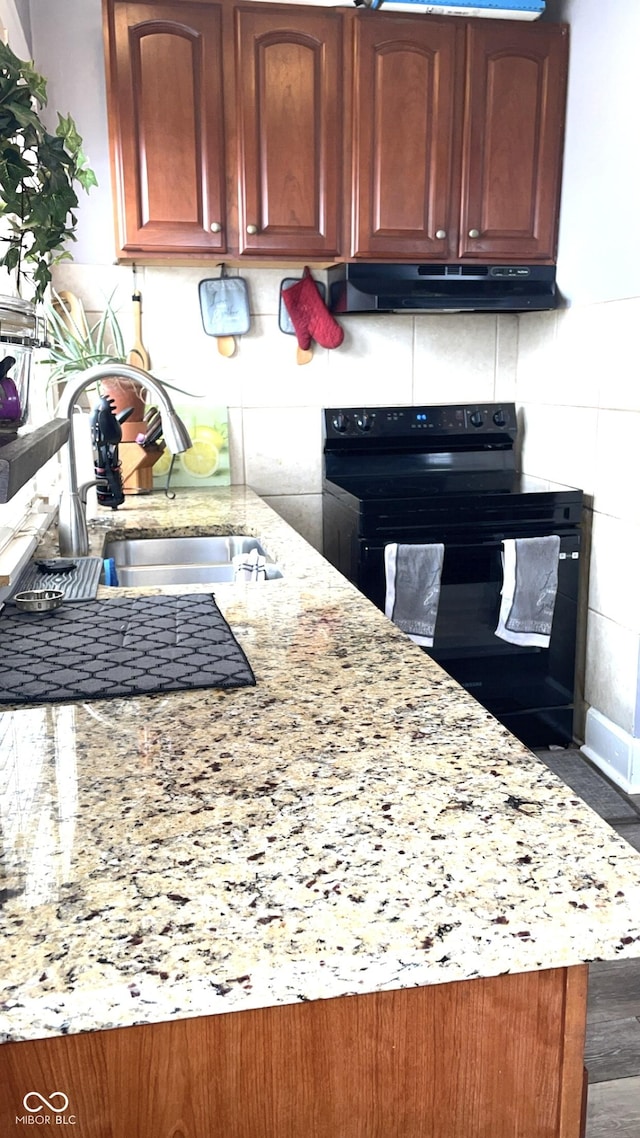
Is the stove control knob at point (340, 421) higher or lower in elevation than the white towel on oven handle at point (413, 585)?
higher

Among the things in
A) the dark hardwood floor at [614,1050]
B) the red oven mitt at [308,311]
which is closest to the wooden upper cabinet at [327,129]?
the red oven mitt at [308,311]

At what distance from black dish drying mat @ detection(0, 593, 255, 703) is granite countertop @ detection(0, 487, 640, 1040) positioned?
42 millimetres

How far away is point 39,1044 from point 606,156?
2.71 m

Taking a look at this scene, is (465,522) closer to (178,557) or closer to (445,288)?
(445,288)

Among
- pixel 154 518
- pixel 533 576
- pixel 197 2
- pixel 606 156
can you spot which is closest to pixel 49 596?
pixel 154 518

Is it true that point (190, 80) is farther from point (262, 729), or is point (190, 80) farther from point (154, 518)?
point (262, 729)

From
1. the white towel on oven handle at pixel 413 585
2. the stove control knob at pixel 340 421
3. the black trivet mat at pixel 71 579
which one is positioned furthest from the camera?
the stove control knob at pixel 340 421

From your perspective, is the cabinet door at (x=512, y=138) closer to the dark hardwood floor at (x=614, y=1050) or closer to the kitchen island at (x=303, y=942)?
the dark hardwood floor at (x=614, y=1050)

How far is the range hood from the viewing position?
2.80m

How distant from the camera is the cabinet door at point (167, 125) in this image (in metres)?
2.56

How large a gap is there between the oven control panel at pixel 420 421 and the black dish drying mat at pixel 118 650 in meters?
1.62

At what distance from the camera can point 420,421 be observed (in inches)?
127

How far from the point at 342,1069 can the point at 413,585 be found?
2.00m

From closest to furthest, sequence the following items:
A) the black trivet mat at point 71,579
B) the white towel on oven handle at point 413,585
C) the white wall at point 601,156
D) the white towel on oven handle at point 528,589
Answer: the black trivet mat at point 71,579 < the white wall at point 601,156 < the white towel on oven handle at point 413,585 < the white towel on oven handle at point 528,589
